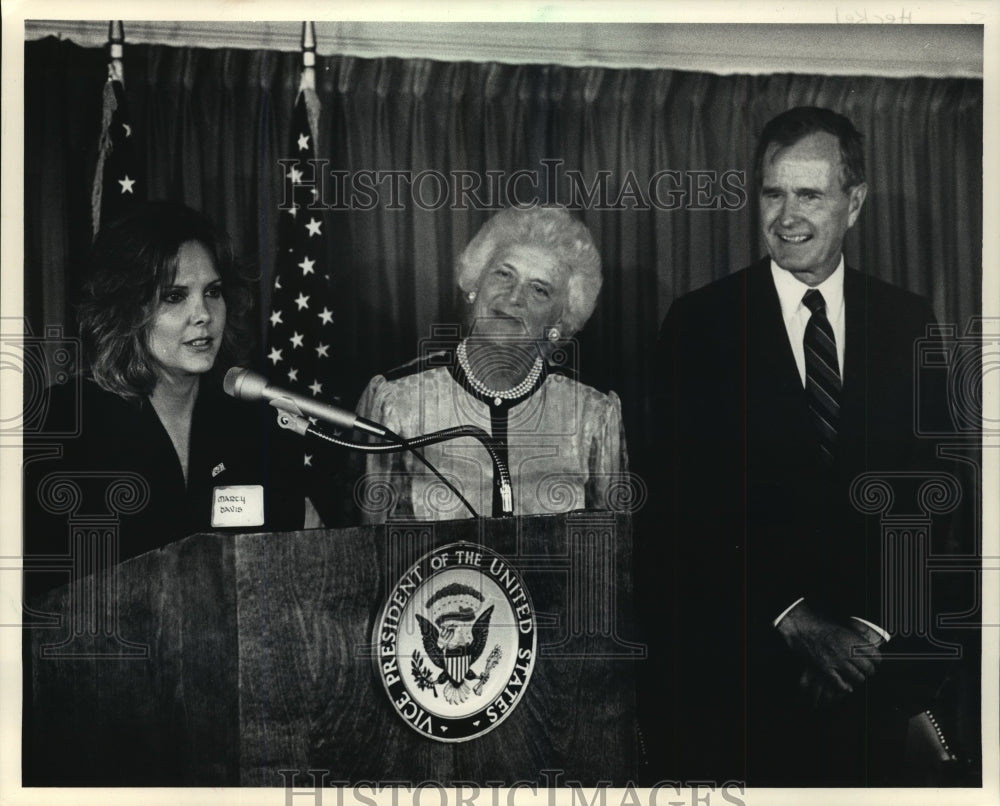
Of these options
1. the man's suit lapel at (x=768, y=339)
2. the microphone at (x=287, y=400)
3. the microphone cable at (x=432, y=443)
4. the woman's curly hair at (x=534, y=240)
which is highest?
the woman's curly hair at (x=534, y=240)

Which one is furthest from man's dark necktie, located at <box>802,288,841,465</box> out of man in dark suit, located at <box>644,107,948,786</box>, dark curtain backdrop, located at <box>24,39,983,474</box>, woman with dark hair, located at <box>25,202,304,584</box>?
woman with dark hair, located at <box>25,202,304,584</box>

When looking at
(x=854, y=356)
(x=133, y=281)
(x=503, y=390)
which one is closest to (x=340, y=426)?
(x=503, y=390)

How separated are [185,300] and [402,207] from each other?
686 mm

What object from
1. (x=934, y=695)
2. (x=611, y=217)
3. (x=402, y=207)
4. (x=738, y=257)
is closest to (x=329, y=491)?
(x=402, y=207)

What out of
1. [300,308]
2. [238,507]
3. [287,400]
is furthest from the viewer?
[300,308]

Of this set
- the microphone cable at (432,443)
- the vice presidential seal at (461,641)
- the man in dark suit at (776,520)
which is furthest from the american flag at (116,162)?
the man in dark suit at (776,520)

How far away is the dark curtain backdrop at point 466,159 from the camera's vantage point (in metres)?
3.20

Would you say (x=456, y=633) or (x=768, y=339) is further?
(x=768, y=339)

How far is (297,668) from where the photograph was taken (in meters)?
2.46

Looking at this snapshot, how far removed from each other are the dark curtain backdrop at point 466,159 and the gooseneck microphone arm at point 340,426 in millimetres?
121

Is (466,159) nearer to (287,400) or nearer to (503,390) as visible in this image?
(503,390)

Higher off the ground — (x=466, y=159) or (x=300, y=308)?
(x=466, y=159)

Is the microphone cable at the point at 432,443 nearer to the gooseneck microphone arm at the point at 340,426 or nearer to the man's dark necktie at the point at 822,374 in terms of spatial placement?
the gooseneck microphone arm at the point at 340,426

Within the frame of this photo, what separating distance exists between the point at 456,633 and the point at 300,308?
1073 millimetres
